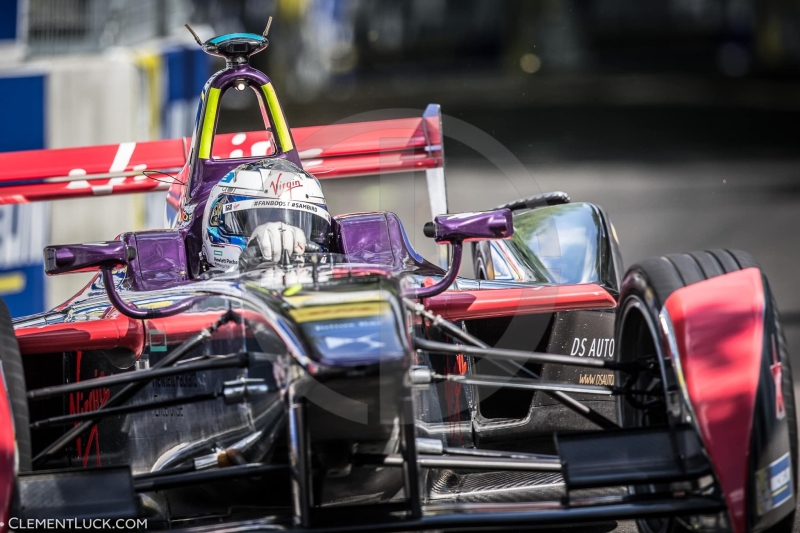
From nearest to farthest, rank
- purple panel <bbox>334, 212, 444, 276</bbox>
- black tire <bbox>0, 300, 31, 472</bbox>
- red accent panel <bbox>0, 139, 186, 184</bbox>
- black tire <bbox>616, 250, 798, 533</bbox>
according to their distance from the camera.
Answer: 1. black tire <bbox>0, 300, 31, 472</bbox>
2. black tire <bbox>616, 250, 798, 533</bbox>
3. purple panel <bbox>334, 212, 444, 276</bbox>
4. red accent panel <bbox>0, 139, 186, 184</bbox>

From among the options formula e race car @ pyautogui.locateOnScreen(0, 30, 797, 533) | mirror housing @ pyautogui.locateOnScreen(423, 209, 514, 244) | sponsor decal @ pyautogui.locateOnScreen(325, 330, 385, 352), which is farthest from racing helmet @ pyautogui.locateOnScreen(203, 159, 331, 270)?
sponsor decal @ pyautogui.locateOnScreen(325, 330, 385, 352)

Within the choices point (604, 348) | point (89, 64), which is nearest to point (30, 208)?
point (89, 64)

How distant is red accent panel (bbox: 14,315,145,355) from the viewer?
3875mm

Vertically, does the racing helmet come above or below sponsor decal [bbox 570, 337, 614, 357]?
above

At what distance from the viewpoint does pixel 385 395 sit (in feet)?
10.1

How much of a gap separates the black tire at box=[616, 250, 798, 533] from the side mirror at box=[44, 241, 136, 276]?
68.4 inches

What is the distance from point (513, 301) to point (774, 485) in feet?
4.24

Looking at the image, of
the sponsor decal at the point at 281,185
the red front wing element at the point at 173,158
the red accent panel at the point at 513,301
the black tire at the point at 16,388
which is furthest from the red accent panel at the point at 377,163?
the black tire at the point at 16,388

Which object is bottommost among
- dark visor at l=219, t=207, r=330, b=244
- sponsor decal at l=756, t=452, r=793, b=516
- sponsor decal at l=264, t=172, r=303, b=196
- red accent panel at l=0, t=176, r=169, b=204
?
sponsor decal at l=756, t=452, r=793, b=516

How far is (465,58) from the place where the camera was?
2461cm

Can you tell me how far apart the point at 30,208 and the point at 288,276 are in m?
5.29

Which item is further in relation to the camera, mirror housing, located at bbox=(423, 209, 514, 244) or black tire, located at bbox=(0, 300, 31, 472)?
mirror housing, located at bbox=(423, 209, 514, 244)

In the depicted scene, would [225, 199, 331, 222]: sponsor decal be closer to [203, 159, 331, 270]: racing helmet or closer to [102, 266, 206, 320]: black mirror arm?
[203, 159, 331, 270]: racing helmet

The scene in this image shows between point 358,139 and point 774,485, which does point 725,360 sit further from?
point 358,139
